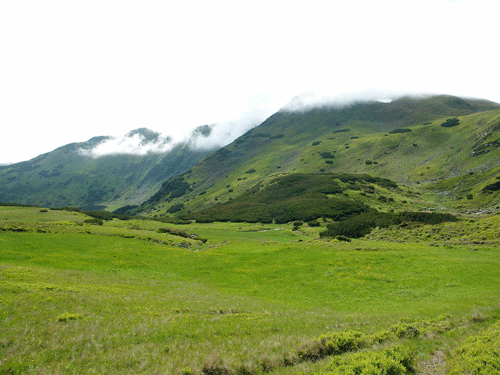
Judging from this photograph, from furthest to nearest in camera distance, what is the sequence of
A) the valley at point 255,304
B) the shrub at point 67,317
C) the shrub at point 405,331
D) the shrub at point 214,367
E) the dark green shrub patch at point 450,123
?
the dark green shrub patch at point 450,123, the shrub at point 405,331, the shrub at point 67,317, the valley at point 255,304, the shrub at point 214,367

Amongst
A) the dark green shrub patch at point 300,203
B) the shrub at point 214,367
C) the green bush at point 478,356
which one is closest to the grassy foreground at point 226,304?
the shrub at point 214,367

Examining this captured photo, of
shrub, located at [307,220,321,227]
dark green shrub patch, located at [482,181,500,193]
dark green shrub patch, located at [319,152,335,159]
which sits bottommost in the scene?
shrub, located at [307,220,321,227]

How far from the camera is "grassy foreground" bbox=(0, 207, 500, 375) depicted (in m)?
9.77

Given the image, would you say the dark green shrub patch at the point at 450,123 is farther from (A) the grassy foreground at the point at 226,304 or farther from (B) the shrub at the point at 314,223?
(A) the grassy foreground at the point at 226,304

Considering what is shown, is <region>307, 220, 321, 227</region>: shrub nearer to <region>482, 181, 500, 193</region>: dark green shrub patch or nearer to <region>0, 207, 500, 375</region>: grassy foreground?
<region>0, 207, 500, 375</region>: grassy foreground

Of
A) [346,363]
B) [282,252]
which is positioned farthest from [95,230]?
[346,363]

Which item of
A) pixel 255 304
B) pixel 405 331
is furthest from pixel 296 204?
pixel 405 331

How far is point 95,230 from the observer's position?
50.6 metres

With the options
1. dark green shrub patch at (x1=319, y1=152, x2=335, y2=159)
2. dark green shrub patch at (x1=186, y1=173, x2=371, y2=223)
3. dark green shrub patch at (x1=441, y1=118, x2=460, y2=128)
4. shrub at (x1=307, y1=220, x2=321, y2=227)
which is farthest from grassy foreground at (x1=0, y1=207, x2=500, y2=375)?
dark green shrub patch at (x1=441, y1=118, x2=460, y2=128)

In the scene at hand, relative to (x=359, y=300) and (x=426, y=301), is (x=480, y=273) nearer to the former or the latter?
(x=426, y=301)

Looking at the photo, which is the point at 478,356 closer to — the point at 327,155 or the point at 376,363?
the point at 376,363

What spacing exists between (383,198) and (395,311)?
3730 inches

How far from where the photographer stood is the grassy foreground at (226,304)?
32.0 feet

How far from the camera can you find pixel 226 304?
62.2 feet
